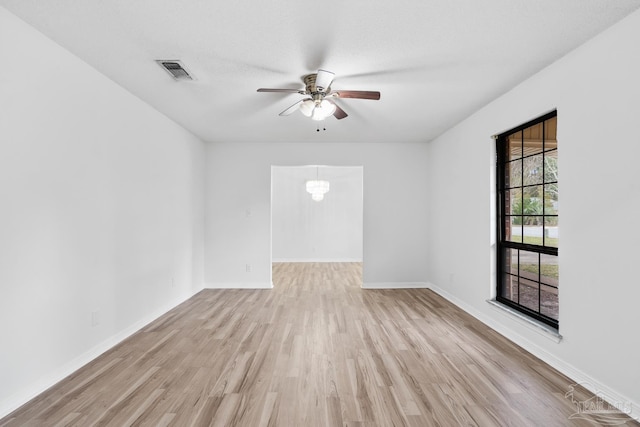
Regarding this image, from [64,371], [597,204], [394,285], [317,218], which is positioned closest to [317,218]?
[317,218]

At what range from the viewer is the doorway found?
843cm

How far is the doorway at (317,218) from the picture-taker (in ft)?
27.7

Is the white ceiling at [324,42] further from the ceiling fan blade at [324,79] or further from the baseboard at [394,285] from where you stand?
the baseboard at [394,285]

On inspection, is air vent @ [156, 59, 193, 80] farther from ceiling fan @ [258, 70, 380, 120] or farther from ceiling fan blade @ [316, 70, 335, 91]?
ceiling fan blade @ [316, 70, 335, 91]

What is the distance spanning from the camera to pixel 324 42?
7.28 ft

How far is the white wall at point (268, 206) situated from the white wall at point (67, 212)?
1.53m

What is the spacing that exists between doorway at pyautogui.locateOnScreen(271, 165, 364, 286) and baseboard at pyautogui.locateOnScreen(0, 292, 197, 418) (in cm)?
511

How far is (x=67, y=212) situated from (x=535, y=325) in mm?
4019

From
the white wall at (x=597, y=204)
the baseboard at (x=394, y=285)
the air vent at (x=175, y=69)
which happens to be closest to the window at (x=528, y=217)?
the white wall at (x=597, y=204)

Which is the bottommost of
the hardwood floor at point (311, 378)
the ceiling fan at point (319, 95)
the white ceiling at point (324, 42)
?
the hardwood floor at point (311, 378)

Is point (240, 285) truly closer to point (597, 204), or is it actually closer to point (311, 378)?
point (311, 378)

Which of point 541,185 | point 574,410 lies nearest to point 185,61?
point 541,185

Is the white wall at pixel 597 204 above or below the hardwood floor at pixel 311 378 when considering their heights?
above

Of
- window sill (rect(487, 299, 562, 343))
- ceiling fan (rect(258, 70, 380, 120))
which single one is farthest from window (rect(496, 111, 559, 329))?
ceiling fan (rect(258, 70, 380, 120))
